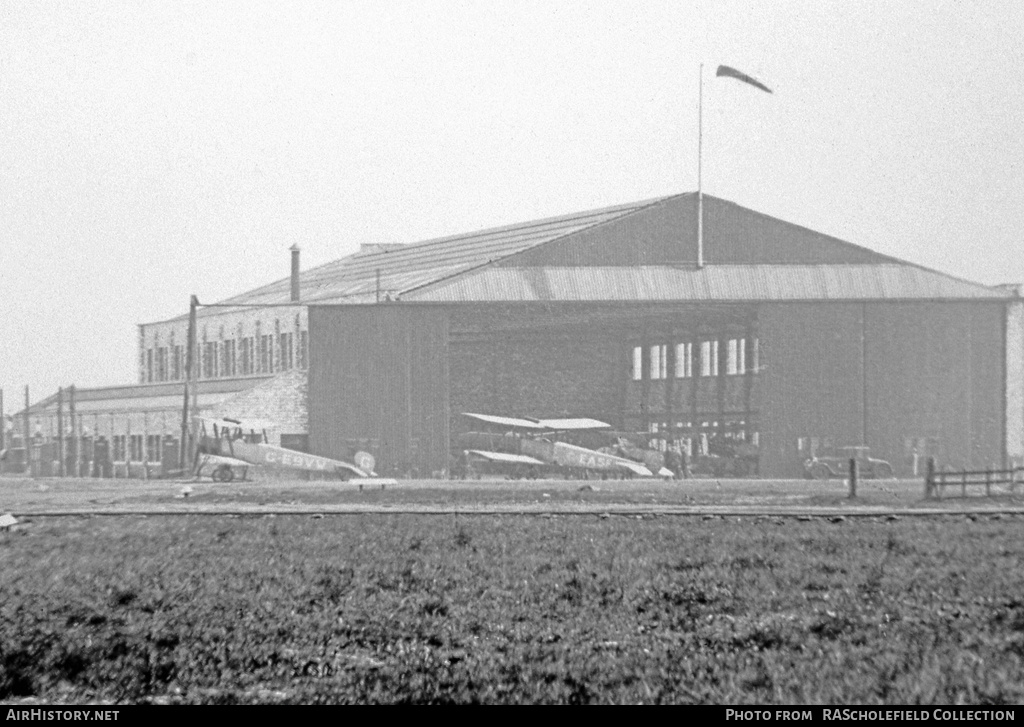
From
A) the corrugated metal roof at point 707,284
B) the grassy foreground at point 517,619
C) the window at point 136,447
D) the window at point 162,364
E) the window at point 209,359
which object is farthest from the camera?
the window at point 162,364

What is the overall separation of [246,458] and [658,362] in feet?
78.2

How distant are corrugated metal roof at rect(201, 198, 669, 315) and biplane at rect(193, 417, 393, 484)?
7.69 m

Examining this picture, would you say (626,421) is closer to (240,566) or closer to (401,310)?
(401,310)

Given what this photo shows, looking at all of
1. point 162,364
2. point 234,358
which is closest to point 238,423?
point 234,358

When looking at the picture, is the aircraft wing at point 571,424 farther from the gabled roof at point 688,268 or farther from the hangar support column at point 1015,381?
the hangar support column at point 1015,381

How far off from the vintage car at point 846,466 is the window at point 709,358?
13479 millimetres

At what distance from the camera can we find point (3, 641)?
43.0ft

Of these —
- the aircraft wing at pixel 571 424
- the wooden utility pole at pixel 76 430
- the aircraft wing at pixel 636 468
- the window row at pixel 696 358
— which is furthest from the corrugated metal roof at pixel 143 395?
the window row at pixel 696 358

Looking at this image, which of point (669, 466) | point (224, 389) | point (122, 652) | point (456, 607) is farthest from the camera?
point (224, 389)

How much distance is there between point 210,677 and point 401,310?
5263cm

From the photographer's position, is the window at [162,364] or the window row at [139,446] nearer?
the window row at [139,446]

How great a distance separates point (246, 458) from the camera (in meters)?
66.2

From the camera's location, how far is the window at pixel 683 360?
261ft
